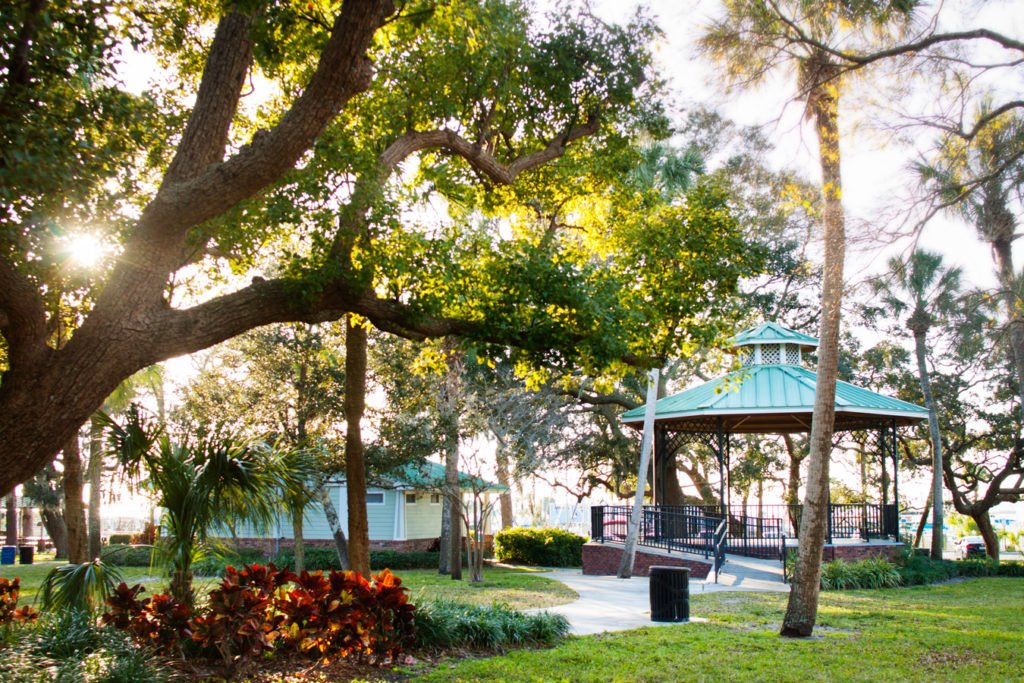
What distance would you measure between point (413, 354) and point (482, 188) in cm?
758

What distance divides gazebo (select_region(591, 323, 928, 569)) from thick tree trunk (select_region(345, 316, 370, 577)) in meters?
10.1

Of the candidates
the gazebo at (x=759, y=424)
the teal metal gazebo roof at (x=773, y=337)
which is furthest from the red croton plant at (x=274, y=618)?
the teal metal gazebo roof at (x=773, y=337)

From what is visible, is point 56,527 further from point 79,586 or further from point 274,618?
point 274,618

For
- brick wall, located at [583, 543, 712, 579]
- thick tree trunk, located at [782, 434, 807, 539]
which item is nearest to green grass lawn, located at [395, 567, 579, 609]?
brick wall, located at [583, 543, 712, 579]

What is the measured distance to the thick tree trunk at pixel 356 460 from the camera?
960 cm

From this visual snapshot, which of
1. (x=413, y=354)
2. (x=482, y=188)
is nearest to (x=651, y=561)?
(x=413, y=354)

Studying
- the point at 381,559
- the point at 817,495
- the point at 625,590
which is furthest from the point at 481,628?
the point at 381,559

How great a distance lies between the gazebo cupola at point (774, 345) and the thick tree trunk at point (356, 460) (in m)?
13.7

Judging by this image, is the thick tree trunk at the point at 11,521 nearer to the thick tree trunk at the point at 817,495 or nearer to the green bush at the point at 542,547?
the green bush at the point at 542,547

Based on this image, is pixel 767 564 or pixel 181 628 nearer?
pixel 181 628

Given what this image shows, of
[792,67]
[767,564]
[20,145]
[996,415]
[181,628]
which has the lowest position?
[767,564]

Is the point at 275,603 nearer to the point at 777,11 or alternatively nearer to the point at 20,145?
the point at 20,145

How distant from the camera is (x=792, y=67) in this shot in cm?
828

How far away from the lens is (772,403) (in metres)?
19.5
